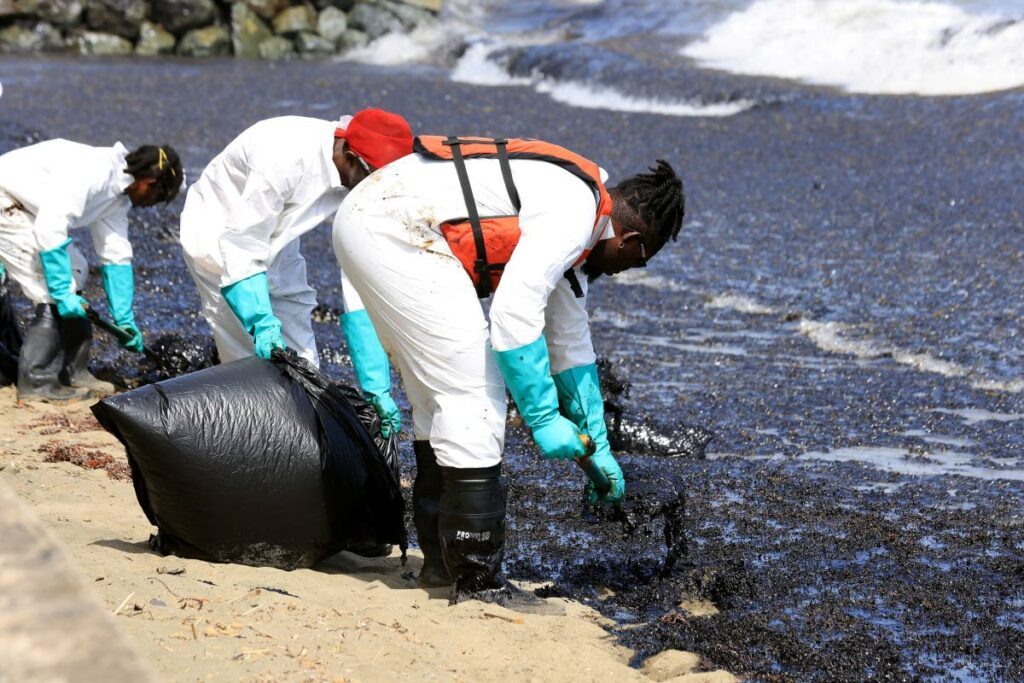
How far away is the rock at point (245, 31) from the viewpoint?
24.6 m

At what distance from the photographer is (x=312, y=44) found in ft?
82.0

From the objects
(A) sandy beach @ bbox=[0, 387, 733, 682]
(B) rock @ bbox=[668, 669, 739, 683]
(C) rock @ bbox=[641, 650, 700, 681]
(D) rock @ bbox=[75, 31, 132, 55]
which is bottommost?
(C) rock @ bbox=[641, 650, 700, 681]

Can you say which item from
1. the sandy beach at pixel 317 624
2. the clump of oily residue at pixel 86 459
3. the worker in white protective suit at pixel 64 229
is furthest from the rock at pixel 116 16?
the sandy beach at pixel 317 624

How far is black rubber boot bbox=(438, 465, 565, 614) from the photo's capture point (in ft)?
12.6

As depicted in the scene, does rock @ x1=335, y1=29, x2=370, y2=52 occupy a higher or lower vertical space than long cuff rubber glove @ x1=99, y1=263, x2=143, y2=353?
higher

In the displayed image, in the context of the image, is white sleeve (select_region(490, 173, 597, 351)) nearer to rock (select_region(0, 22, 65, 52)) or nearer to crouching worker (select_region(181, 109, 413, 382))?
crouching worker (select_region(181, 109, 413, 382))

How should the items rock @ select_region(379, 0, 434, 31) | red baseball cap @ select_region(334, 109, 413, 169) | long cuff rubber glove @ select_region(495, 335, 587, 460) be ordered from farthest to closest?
rock @ select_region(379, 0, 434, 31), red baseball cap @ select_region(334, 109, 413, 169), long cuff rubber glove @ select_region(495, 335, 587, 460)

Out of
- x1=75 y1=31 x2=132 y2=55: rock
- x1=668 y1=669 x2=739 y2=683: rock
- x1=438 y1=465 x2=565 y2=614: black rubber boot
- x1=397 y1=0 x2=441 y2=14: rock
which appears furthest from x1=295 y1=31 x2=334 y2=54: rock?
x1=668 y1=669 x2=739 y2=683: rock

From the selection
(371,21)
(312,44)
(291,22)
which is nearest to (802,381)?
(312,44)

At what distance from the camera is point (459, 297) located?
3.82m

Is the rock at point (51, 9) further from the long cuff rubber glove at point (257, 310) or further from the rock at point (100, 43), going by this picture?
the long cuff rubber glove at point (257, 310)

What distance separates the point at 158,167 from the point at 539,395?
10.9 feet

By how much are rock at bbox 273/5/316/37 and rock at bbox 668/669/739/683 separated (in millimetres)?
23100

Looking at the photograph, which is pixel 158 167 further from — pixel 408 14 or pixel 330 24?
pixel 408 14
